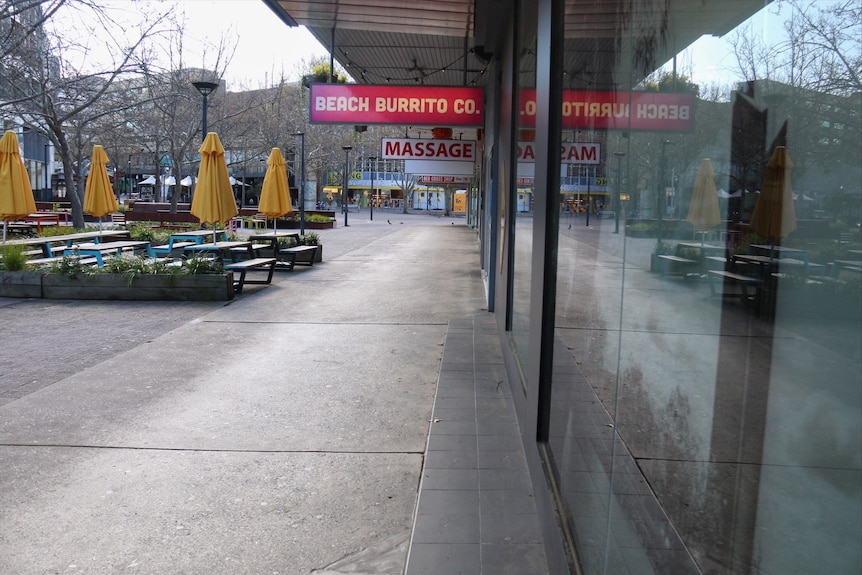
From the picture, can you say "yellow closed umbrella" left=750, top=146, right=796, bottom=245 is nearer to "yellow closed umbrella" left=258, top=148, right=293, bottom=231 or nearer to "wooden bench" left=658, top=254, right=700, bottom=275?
"wooden bench" left=658, top=254, right=700, bottom=275

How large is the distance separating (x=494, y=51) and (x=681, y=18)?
9.81 m

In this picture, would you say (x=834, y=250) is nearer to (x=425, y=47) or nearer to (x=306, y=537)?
(x=306, y=537)

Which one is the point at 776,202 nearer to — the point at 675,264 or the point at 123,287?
the point at 675,264

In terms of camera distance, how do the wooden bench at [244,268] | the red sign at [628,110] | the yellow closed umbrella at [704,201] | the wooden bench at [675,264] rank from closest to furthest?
the yellow closed umbrella at [704,201], the wooden bench at [675,264], the red sign at [628,110], the wooden bench at [244,268]

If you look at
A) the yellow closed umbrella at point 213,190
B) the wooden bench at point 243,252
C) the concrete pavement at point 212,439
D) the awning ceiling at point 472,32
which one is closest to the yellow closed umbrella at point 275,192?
the wooden bench at point 243,252

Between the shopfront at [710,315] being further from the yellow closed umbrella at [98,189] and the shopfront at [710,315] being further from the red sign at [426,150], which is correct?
the yellow closed umbrella at [98,189]

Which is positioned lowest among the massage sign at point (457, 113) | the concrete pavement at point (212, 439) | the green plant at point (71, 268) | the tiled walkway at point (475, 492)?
the concrete pavement at point (212, 439)

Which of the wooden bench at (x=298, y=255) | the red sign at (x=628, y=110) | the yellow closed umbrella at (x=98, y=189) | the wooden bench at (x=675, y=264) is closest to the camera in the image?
the wooden bench at (x=675, y=264)

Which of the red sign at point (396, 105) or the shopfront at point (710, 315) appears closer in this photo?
the shopfront at point (710, 315)

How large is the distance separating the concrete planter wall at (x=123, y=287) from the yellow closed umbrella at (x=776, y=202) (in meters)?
11.9

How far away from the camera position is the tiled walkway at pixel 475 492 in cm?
347

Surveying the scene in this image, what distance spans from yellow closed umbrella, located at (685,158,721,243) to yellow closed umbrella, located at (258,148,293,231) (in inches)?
754

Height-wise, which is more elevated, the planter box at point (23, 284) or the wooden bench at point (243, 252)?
the wooden bench at point (243, 252)

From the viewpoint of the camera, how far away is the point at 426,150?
1573 centimetres
